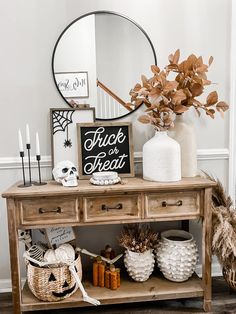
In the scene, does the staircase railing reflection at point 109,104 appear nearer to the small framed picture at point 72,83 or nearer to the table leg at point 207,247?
the small framed picture at point 72,83

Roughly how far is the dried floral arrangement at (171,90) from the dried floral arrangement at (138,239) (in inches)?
26.0

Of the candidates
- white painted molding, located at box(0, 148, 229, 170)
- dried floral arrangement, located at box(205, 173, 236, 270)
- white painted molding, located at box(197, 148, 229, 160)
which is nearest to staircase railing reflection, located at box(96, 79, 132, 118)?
white painted molding, located at box(0, 148, 229, 170)

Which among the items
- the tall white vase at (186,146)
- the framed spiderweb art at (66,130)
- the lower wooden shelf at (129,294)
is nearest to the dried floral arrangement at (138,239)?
the lower wooden shelf at (129,294)

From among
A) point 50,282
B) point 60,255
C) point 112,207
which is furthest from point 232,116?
point 50,282

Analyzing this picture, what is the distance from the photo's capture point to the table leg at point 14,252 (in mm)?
1715

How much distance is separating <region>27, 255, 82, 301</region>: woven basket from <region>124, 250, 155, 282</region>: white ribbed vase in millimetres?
369

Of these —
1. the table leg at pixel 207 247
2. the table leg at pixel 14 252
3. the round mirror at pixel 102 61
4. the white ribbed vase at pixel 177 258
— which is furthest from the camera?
Result: the round mirror at pixel 102 61

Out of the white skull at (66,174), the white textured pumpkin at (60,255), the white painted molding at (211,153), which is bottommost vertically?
the white textured pumpkin at (60,255)

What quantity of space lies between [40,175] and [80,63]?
2.50 feet

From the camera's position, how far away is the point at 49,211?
1759 millimetres

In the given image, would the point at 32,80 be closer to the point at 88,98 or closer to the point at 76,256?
the point at 88,98

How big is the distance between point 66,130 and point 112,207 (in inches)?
24.1

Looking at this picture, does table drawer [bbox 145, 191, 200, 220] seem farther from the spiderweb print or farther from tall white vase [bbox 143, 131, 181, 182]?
the spiderweb print

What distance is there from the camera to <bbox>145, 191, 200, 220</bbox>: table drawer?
1.81 meters
